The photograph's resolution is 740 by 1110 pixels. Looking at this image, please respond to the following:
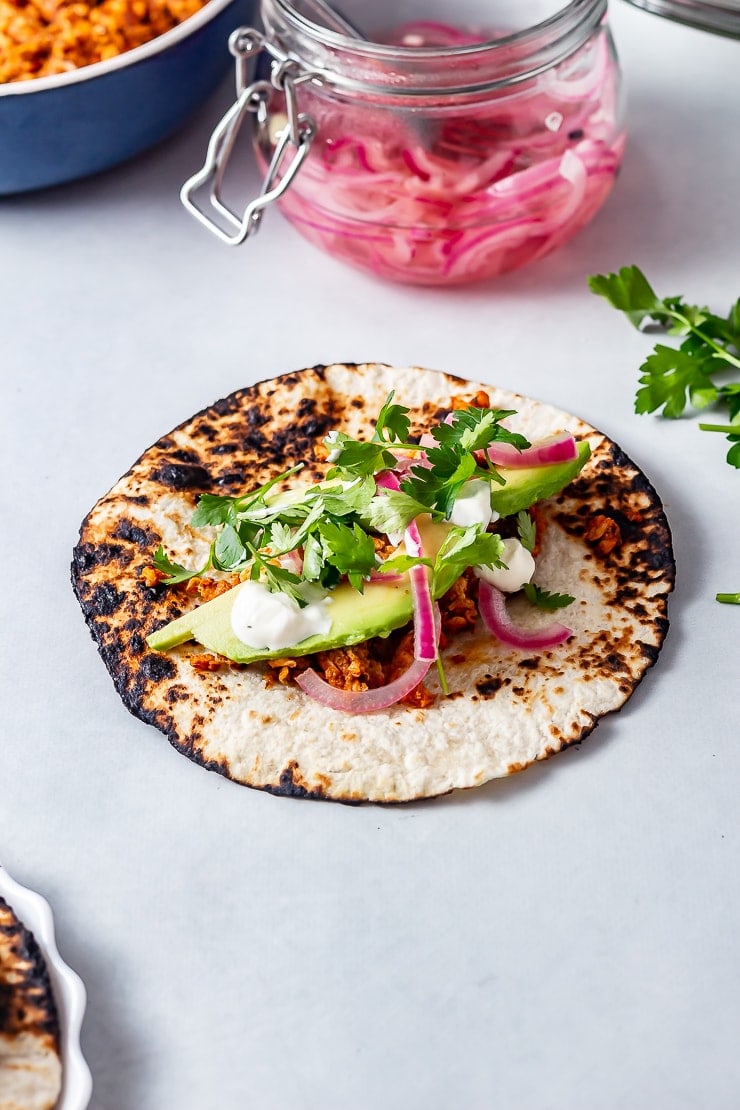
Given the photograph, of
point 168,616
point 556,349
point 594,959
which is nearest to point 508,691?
point 594,959

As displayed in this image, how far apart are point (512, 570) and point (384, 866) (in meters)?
0.62

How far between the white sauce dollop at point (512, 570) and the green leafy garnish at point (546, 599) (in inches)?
1.1

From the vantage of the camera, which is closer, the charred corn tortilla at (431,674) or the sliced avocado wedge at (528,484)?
the charred corn tortilla at (431,674)

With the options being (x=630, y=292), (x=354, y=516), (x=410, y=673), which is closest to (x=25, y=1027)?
(x=410, y=673)

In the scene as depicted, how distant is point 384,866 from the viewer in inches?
82.6

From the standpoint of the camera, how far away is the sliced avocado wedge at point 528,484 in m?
2.33

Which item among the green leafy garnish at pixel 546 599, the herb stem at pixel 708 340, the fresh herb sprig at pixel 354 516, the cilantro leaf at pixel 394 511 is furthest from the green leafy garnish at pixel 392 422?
the herb stem at pixel 708 340

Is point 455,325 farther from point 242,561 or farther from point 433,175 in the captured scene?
point 242,561

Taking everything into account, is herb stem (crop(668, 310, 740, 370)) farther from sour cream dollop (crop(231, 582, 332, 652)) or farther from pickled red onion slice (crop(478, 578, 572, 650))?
sour cream dollop (crop(231, 582, 332, 652))

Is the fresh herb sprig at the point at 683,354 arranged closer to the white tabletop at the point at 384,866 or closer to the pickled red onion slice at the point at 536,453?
the white tabletop at the point at 384,866

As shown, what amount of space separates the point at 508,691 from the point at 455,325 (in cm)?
119

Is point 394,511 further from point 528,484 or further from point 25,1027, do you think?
point 25,1027

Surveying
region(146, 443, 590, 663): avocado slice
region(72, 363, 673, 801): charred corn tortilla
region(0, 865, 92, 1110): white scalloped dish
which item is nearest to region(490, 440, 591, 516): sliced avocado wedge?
region(146, 443, 590, 663): avocado slice

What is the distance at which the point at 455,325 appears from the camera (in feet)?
10.0
